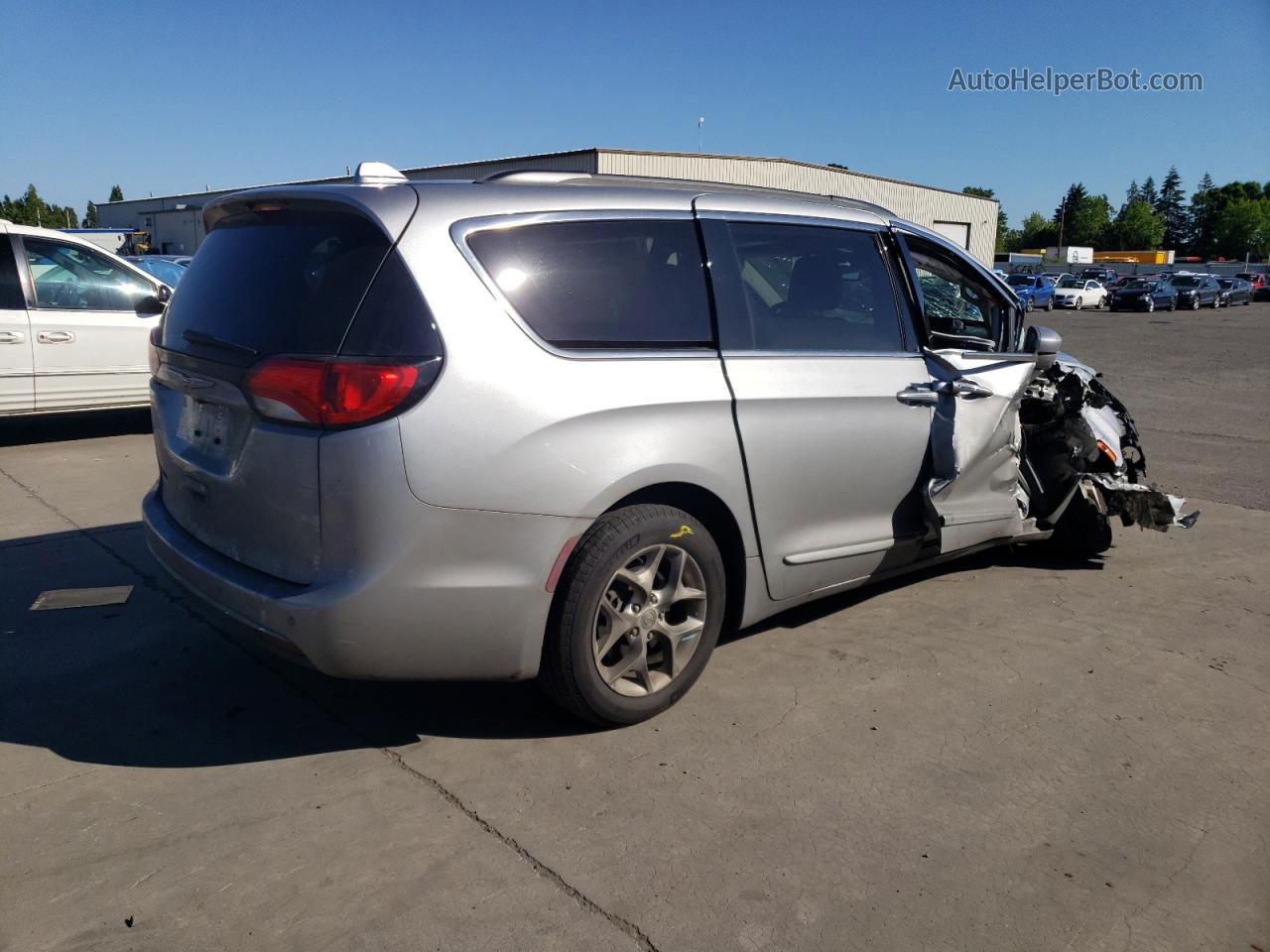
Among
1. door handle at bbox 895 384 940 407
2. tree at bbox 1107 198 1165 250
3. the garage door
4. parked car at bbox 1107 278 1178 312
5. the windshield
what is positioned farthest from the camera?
tree at bbox 1107 198 1165 250

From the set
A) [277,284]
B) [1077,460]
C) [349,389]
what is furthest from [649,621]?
[1077,460]

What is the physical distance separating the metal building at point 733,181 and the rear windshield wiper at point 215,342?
57.2 ft

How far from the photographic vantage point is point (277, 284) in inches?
130

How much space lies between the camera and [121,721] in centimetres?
360

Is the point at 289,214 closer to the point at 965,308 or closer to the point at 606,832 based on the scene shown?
the point at 606,832

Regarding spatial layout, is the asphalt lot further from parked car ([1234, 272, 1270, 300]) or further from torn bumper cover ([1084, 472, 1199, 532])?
parked car ([1234, 272, 1270, 300])

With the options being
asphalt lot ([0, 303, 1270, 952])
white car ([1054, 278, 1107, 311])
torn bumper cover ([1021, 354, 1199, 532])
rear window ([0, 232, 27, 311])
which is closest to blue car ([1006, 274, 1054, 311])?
white car ([1054, 278, 1107, 311])

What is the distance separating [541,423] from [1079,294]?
4985 centimetres

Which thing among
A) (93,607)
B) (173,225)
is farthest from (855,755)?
(173,225)

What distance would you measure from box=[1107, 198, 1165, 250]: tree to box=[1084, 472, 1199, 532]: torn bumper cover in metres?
158

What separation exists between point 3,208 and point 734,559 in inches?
3364

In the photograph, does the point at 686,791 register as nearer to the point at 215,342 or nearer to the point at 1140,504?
the point at 215,342

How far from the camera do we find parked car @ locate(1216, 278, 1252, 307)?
5112 centimetres

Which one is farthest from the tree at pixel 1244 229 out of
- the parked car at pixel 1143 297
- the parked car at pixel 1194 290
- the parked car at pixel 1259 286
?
the parked car at pixel 1143 297
